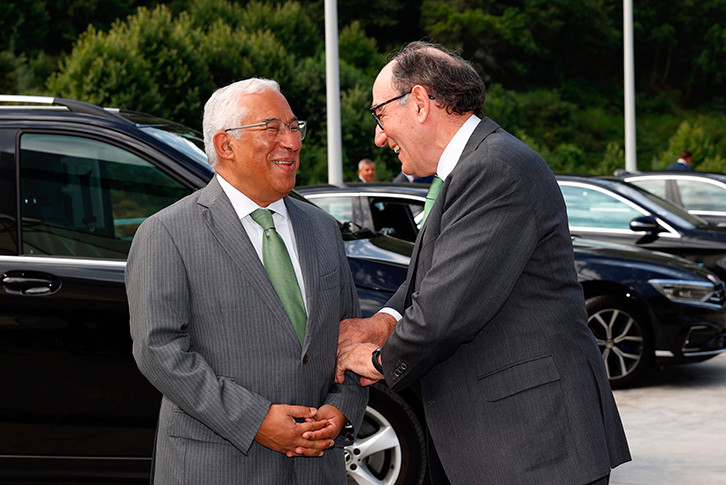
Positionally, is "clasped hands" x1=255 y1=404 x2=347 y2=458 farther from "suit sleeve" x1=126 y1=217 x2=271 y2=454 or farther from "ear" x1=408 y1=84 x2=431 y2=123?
"ear" x1=408 y1=84 x2=431 y2=123

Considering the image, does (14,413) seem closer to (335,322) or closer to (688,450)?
(335,322)

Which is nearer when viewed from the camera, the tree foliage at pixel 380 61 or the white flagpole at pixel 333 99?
the white flagpole at pixel 333 99

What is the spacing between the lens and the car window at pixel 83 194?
4.29 m

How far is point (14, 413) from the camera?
4.07 m

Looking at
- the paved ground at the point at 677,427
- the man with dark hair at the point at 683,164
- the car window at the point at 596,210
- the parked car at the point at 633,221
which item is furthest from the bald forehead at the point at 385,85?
the man with dark hair at the point at 683,164

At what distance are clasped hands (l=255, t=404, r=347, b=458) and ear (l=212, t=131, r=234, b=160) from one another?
0.72m

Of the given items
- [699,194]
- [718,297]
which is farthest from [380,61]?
[718,297]

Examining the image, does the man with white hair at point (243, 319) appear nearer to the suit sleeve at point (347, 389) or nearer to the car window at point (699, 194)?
the suit sleeve at point (347, 389)

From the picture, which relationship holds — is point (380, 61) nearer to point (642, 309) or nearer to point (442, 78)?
point (642, 309)

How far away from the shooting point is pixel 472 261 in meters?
2.52

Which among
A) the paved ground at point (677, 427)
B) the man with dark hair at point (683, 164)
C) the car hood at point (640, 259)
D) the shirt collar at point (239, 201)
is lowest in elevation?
the paved ground at point (677, 427)

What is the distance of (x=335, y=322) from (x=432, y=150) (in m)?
0.57

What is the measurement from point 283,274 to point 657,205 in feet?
23.6

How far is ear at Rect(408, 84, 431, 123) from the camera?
275cm
